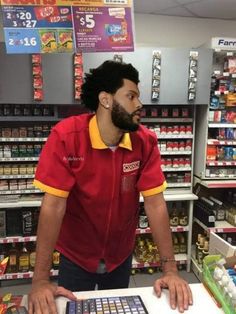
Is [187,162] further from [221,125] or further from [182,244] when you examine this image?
[182,244]

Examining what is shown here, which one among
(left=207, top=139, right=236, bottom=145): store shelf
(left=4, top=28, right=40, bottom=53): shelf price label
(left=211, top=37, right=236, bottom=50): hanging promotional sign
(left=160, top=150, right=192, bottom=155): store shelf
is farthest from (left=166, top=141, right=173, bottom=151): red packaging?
(left=4, top=28, right=40, bottom=53): shelf price label

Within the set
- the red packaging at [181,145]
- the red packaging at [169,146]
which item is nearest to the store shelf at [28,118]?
the red packaging at [169,146]

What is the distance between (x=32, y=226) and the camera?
346 cm

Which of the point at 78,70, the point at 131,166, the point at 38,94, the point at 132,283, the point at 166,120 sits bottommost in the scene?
the point at 132,283

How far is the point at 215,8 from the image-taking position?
350 cm

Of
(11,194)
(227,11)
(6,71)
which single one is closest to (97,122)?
(6,71)

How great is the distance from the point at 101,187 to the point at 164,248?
0.44 m

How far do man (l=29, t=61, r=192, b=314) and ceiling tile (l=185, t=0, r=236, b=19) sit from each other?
87.4 inches

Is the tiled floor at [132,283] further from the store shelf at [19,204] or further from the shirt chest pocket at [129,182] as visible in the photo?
the shirt chest pocket at [129,182]

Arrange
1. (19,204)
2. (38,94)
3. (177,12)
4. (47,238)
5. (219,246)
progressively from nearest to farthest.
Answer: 1. (47,238)
2. (219,246)
3. (38,94)
4. (19,204)
5. (177,12)

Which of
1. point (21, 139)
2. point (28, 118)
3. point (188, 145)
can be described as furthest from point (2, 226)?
point (188, 145)

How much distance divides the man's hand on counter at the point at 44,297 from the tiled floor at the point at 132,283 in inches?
95.2

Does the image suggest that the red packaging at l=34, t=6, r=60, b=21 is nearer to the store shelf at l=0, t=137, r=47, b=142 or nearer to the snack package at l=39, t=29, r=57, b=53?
the snack package at l=39, t=29, r=57, b=53

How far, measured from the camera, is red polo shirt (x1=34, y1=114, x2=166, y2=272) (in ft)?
4.83
